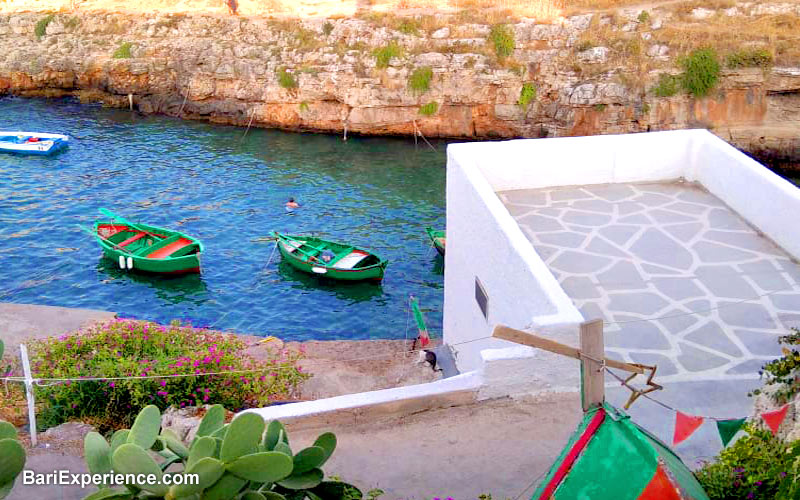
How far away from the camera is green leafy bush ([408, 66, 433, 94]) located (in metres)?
36.8

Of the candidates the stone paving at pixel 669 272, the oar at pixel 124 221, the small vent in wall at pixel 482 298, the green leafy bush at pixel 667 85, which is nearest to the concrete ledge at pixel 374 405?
the stone paving at pixel 669 272

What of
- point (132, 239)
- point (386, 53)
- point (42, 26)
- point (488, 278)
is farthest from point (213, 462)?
point (42, 26)

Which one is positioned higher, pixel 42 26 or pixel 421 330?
pixel 42 26

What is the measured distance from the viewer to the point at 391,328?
21.4 metres

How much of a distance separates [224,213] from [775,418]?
24.6 metres

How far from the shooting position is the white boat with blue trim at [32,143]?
33594 millimetres

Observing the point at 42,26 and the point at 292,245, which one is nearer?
the point at 292,245

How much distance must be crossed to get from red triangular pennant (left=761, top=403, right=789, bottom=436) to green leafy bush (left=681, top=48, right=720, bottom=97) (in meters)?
30.5

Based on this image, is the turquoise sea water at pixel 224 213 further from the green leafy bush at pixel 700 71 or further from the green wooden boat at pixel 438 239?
the green leafy bush at pixel 700 71

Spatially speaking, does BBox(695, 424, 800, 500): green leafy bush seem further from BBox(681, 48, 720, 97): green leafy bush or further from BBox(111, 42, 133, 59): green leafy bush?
BBox(111, 42, 133, 59): green leafy bush

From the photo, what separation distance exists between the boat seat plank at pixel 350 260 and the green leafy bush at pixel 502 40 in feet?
54.3

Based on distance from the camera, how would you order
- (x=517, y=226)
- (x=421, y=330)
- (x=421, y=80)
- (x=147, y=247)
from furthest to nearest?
(x=421, y=80), (x=147, y=247), (x=421, y=330), (x=517, y=226)

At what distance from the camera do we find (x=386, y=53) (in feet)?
123

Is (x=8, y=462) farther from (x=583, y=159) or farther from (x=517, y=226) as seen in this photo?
(x=583, y=159)
